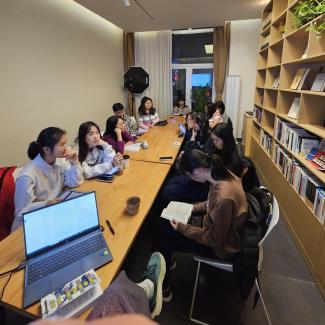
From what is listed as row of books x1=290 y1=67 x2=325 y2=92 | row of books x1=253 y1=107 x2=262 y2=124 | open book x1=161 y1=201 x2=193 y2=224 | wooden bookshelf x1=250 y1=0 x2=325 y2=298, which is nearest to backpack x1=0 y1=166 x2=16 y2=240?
open book x1=161 y1=201 x2=193 y2=224

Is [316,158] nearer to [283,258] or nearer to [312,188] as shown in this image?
[312,188]

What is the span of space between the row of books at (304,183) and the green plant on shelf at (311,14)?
1.17 m

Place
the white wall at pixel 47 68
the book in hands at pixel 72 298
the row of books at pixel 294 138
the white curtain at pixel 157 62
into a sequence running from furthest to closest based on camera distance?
the white curtain at pixel 157 62 < the white wall at pixel 47 68 < the row of books at pixel 294 138 < the book in hands at pixel 72 298

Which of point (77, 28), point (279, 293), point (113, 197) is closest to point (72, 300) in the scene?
point (113, 197)

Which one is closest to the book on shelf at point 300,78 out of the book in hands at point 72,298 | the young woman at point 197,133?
the young woman at point 197,133

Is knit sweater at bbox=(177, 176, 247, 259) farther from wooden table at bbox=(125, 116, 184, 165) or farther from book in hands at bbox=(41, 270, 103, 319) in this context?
wooden table at bbox=(125, 116, 184, 165)

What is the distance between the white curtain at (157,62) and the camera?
6.03m

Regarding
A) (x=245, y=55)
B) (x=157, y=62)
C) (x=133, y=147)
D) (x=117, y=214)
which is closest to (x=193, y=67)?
(x=157, y=62)

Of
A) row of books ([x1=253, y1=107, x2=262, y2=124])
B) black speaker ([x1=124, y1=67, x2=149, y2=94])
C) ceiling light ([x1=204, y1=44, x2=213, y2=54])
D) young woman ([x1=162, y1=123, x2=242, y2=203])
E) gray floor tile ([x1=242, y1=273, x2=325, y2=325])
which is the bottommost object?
gray floor tile ([x1=242, y1=273, x2=325, y2=325])

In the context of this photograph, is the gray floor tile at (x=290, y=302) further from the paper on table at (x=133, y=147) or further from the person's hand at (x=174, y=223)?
the paper on table at (x=133, y=147)

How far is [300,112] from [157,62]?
4768mm

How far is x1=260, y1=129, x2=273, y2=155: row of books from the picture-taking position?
11.1 feet

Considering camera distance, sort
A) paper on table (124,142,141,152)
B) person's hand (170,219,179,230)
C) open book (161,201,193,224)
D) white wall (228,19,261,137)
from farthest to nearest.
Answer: white wall (228,19,261,137) → paper on table (124,142,141,152) → open book (161,201,193,224) → person's hand (170,219,179,230)

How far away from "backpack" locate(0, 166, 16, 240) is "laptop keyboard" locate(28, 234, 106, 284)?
0.74 m
